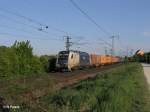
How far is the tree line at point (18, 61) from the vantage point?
137ft

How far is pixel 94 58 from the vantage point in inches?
3164

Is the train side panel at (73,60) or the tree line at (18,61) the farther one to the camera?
the train side panel at (73,60)

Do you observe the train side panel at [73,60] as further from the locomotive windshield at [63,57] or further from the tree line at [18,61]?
the tree line at [18,61]

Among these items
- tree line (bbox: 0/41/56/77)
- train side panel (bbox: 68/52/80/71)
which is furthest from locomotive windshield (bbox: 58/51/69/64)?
tree line (bbox: 0/41/56/77)

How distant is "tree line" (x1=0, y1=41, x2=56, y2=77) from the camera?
41.7 metres

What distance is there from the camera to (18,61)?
150 feet

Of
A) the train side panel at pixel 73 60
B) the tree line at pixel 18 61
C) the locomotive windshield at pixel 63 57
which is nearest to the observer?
the tree line at pixel 18 61

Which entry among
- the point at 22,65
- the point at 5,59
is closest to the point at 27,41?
the point at 22,65

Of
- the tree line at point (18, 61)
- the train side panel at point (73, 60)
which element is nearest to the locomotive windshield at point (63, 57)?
the train side panel at point (73, 60)

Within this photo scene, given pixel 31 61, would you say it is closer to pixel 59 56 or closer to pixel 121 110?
pixel 59 56

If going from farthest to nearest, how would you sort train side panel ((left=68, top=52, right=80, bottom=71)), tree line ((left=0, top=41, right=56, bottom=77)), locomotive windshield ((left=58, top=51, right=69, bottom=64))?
train side panel ((left=68, top=52, right=80, bottom=71)) < locomotive windshield ((left=58, top=51, right=69, bottom=64)) < tree line ((left=0, top=41, right=56, bottom=77))

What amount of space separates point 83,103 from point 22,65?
112ft

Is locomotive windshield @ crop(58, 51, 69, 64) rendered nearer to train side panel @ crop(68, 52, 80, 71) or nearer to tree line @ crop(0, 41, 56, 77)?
train side panel @ crop(68, 52, 80, 71)

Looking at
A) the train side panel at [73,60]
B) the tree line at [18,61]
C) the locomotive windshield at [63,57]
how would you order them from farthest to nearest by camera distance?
the train side panel at [73,60], the locomotive windshield at [63,57], the tree line at [18,61]
